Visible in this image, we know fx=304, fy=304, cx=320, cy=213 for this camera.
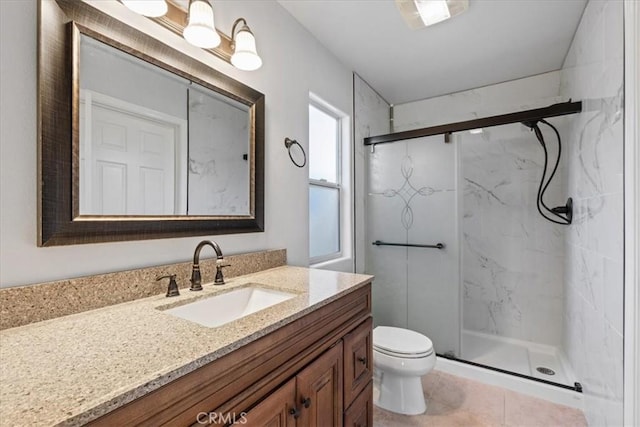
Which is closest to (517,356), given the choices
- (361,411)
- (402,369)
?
(402,369)

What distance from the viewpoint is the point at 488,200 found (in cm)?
288

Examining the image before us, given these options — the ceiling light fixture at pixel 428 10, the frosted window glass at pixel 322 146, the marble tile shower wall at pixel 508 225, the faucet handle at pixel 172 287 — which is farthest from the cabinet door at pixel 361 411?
the ceiling light fixture at pixel 428 10

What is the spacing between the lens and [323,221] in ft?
7.47

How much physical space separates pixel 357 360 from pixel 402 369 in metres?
0.62

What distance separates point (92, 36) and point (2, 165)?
48 centimetres

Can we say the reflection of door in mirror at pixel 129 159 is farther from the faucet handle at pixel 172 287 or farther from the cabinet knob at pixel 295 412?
the cabinet knob at pixel 295 412

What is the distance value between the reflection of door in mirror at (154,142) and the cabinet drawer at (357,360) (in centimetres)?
78

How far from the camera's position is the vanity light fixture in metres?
1.34

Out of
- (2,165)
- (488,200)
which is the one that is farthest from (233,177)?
(488,200)

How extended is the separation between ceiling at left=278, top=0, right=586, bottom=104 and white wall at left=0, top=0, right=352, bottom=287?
7.3 inches

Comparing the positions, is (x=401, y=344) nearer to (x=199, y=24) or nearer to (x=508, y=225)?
(x=508, y=225)

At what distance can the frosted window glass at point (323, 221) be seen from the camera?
7.00ft

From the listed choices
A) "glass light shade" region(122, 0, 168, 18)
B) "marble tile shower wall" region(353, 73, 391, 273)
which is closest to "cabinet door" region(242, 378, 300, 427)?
"glass light shade" region(122, 0, 168, 18)

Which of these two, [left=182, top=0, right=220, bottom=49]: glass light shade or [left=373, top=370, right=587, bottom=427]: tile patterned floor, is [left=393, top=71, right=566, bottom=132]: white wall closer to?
[left=373, top=370, right=587, bottom=427]: tile patterned floor
